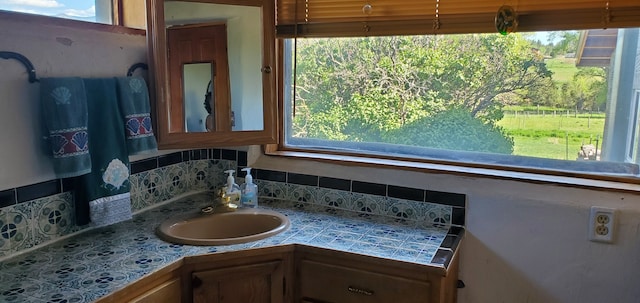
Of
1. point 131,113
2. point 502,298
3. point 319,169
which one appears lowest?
point 502,298

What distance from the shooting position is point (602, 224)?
5.17 ft

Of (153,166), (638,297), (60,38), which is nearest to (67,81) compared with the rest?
(60,38)

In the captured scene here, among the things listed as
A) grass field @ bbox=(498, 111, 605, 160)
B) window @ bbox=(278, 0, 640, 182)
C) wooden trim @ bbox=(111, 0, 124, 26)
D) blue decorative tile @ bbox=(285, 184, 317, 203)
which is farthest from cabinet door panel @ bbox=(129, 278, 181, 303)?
grass field @ bbox=(498, 111, 605, 160)

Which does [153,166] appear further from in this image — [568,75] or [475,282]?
[568,75]

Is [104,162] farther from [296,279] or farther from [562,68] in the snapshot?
[562,68]

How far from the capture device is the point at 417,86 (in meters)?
1.86

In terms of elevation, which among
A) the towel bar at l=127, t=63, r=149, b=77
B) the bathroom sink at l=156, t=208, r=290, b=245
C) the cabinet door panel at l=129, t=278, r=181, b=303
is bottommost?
the cabinet door panel at l=129, t=278, r=181, b=303

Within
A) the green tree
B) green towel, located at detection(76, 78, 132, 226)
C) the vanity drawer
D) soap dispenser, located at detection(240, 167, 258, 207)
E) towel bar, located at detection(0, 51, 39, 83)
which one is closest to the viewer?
towel bar, located at detection(0, 51, 39, 83)

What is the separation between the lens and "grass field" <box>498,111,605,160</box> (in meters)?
1.64

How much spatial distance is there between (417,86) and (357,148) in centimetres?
35

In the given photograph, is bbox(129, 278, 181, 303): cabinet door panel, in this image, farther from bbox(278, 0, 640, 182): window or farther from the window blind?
the window blind

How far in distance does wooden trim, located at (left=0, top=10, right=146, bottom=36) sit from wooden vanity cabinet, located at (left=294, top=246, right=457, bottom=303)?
0.99 meters

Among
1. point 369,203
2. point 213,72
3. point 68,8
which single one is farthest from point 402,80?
point 68,8

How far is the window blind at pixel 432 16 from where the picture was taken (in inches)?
59.6
